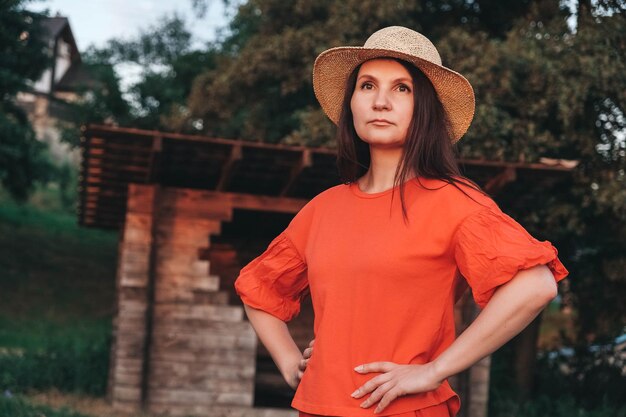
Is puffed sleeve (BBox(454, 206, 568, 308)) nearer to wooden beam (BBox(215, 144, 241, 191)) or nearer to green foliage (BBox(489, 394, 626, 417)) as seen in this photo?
wooden beam (BBox(215, 144, 241, 191))

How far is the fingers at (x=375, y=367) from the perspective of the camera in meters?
2.29

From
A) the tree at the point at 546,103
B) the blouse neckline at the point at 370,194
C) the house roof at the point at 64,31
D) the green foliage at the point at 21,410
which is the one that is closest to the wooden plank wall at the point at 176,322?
the green foliage at the point at 21,410

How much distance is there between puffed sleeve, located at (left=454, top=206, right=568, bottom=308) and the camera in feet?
7.26

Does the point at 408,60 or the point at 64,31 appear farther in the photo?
the point at 64,31

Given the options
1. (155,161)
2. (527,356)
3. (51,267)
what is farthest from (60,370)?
(51,267)

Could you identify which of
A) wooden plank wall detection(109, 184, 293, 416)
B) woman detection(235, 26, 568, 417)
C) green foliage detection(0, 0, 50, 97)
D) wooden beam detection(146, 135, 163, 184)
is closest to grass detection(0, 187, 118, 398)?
wooden plank wall detection(109, 184, 293, 416)

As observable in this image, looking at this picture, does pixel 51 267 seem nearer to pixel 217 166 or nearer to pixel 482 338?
pixel 217 166

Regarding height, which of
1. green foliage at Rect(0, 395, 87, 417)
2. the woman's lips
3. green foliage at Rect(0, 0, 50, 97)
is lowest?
green foliage at Rect(0, 395, 87, 417)

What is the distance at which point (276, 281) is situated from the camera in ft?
8.96

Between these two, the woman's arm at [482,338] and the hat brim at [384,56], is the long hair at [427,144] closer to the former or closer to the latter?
the hat brim at [384,56]

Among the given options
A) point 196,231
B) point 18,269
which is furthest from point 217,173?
point 18,269

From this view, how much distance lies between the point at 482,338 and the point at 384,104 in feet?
2.28

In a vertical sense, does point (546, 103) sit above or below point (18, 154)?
above

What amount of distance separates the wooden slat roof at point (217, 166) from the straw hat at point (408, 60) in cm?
486
